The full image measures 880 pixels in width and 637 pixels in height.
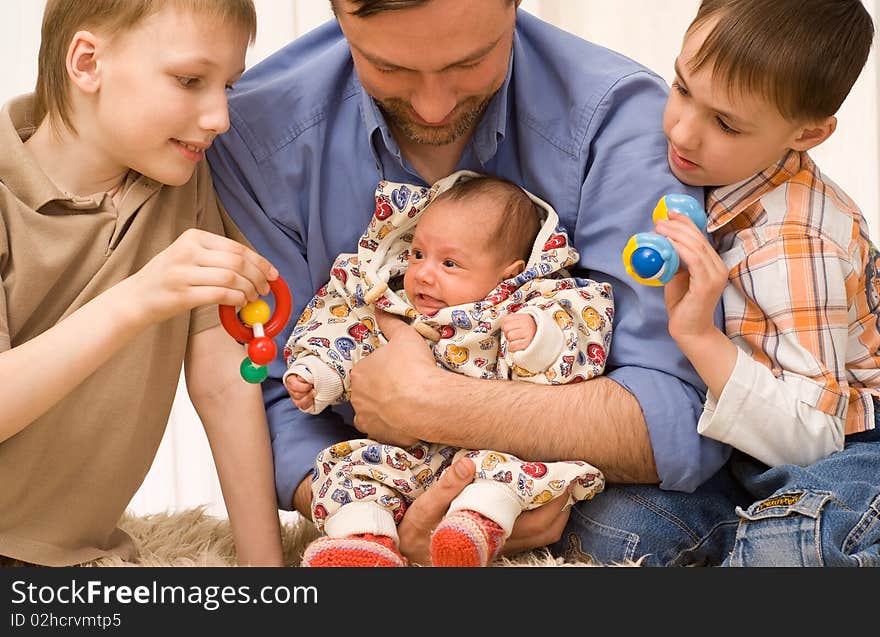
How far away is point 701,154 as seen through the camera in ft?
5.29

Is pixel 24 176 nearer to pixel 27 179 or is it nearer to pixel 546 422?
pixel 27 179

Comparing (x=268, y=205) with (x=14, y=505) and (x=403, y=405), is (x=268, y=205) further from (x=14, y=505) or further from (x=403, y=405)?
(x=14, y=505)

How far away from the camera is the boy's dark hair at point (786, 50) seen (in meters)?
1.54

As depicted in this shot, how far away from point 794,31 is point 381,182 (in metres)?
0.67

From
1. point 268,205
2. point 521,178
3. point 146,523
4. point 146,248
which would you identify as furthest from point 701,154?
point 146,523

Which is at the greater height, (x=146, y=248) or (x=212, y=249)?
(x=212, y=249)

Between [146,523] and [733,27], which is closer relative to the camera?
[733,27]

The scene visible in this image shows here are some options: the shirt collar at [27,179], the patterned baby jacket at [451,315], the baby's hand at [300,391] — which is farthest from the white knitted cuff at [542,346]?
the shirt collar at [27,179]

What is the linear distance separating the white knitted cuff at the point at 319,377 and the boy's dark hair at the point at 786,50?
0.72m

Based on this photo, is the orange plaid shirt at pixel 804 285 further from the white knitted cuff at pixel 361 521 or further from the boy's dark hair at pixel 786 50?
the white knitted cuff at pixel 361 521

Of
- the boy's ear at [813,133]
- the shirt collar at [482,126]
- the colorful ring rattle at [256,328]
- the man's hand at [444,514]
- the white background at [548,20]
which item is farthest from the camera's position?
the white background at [548,20]

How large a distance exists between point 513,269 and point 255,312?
464 mm

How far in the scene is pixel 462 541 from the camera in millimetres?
1405

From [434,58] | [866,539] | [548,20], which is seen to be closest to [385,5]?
[434,58]
